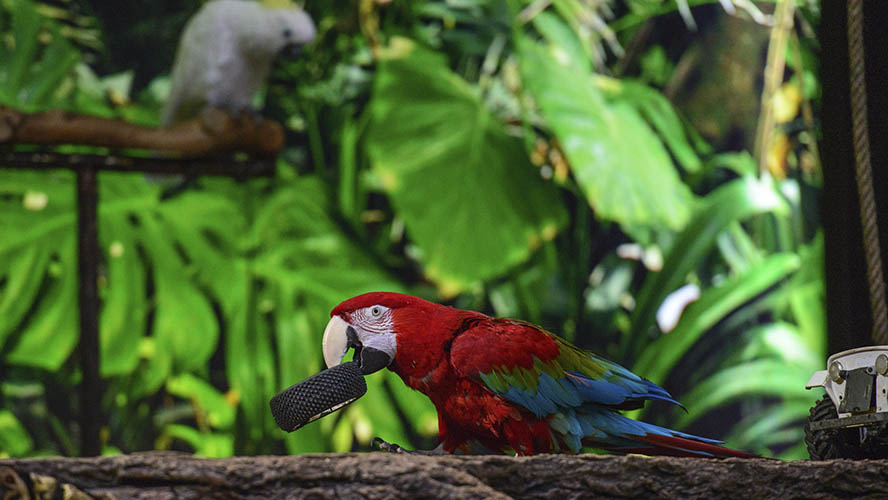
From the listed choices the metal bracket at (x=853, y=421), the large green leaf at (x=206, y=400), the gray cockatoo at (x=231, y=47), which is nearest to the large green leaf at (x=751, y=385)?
the large green leaf at (x=206, y=400)

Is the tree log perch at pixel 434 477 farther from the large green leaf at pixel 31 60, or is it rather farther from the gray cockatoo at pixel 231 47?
the large green leaf at pixel 31 60

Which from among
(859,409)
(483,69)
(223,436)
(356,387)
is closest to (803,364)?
(483,69)

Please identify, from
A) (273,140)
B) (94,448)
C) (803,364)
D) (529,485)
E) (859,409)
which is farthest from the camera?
(803,364)

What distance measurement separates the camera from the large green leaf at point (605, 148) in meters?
1.77

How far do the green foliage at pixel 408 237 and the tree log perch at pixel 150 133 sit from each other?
0.46 meters

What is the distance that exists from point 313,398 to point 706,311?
4.71 ft

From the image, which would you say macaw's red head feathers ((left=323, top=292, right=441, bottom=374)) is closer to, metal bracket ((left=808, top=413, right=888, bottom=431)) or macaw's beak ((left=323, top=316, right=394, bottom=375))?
macaw's beak ((left=323, top=316, right=394, bottom=375))

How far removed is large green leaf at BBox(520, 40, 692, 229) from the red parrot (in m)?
1.18

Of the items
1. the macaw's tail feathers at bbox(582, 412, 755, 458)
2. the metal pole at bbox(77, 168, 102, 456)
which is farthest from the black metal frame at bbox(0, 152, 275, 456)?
the macaw's tail feathers at bbox(582, 412, 755, 458)

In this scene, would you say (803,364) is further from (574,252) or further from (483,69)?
(483,69)

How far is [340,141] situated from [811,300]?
1.03 m

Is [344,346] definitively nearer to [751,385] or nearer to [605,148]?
[605,148]

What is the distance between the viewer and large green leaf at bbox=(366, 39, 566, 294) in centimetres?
177

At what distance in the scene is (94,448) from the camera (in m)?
1.30
